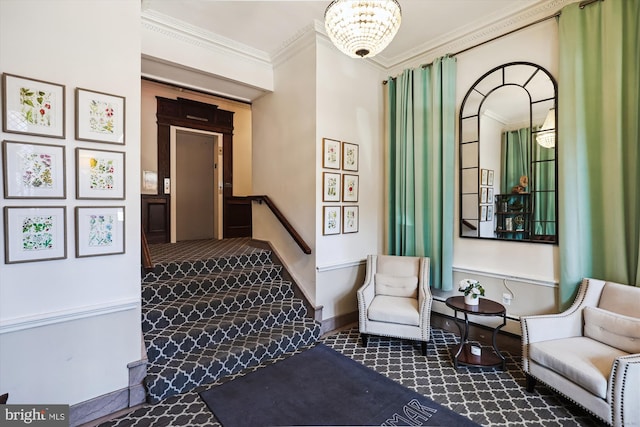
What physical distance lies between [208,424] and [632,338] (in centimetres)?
312

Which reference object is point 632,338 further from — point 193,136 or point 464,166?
point 193,136

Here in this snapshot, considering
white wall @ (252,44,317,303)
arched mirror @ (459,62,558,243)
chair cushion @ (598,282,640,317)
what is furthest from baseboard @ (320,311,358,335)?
chair cushion @ (598,282,640,317)

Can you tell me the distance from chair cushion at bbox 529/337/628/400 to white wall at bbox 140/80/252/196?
214 inches

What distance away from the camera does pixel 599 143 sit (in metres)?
2.61

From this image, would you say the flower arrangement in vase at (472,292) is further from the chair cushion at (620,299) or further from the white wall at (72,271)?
the white wall at (72,271)

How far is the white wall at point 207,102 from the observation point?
5.26 m

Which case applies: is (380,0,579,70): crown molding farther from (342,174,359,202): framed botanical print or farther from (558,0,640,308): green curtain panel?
(342,174,359,202): framed botanical print

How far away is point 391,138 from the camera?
13.9 feet

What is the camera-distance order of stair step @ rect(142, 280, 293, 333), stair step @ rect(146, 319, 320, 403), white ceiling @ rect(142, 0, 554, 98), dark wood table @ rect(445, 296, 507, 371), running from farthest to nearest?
white ceiling @ rect(142, 0, 554, 98)
stair step @ rect(142, 280, 293, 333)
dark wood table @ rect(445, 296, 507, 371)
stair step @ rect(146, 319, 320, 403)

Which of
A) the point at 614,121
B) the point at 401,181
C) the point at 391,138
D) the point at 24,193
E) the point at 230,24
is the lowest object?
the point at 24,193

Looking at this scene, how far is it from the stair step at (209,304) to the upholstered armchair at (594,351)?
2.60 m

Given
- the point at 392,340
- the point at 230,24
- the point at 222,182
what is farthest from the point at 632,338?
the point at 222,182

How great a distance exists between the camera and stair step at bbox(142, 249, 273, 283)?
3.32 metres

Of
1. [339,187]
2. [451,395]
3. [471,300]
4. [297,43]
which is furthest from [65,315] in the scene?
[297,43]
